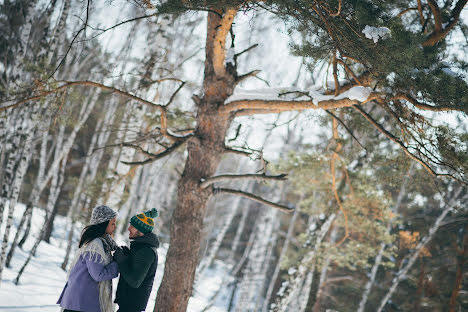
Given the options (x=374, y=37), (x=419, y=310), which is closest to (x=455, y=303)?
(x=419, y=310)

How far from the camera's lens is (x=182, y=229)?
167 inches

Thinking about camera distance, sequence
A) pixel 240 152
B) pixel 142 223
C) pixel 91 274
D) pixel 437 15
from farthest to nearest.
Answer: pixel 240 152 < pixel 437 15 < pixel 142 223 < pixel 91 274

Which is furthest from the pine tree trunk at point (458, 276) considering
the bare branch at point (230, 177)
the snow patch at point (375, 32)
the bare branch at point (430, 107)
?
the snow patch at point (375, 32)

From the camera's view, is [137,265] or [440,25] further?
[440,25]

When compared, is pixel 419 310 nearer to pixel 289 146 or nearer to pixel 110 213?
pixel 289 146

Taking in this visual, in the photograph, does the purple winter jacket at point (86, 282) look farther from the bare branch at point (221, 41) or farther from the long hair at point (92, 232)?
the bare branch at point (221, 41)

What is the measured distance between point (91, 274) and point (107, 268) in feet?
0.40

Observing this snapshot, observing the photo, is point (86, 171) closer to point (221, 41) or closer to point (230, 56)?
point (230, 56)

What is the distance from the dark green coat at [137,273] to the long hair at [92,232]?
27 cm

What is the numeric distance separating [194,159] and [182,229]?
2.95 ft

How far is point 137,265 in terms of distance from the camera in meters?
2.73

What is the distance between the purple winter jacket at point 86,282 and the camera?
265cm

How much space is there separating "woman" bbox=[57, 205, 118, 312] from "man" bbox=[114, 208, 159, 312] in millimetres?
93

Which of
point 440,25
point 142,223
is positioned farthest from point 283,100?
point 142,223
